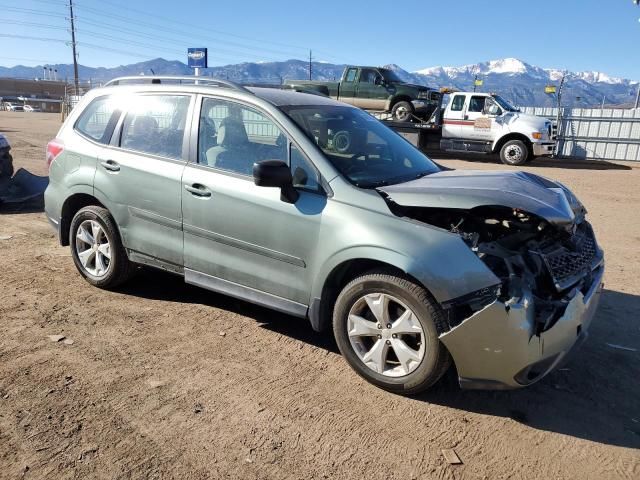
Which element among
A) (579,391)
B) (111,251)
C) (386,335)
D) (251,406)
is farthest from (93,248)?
(579,391)

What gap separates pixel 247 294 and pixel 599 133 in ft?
71.6

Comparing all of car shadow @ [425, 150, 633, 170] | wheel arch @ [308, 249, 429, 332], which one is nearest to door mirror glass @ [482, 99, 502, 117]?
car shadow @ [425, 150, 633, 170]

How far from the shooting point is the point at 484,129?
1792 centimetres

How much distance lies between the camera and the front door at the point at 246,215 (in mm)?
3508

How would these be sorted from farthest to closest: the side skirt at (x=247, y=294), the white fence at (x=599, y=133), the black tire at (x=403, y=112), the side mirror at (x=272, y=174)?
the white fence at (x=599, y=133) → the black tire at (x=403, y=112) → the side skirt at (x=247, y=294) → the side mirror at (x=272, y=174)

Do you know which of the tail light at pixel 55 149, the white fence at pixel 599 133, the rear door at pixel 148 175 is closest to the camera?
the rear door at pixel 148 175

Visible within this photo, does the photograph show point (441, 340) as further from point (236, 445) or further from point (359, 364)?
point (236, 445)

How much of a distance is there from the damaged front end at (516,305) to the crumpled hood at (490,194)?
0.06m

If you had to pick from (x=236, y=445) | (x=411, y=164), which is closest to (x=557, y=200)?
(x=411, y=164)

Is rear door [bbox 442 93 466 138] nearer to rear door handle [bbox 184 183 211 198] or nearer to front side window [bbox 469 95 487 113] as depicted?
front side window [bbox 469 95 487 113]

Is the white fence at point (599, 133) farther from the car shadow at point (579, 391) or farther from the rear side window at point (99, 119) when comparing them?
the rear side window at point (99, 119)

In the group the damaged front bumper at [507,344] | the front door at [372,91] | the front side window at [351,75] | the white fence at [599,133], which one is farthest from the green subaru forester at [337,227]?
the white fence at [599,133]

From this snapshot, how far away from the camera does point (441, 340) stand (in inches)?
116

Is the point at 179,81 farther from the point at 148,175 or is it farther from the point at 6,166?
the point at 6,166
